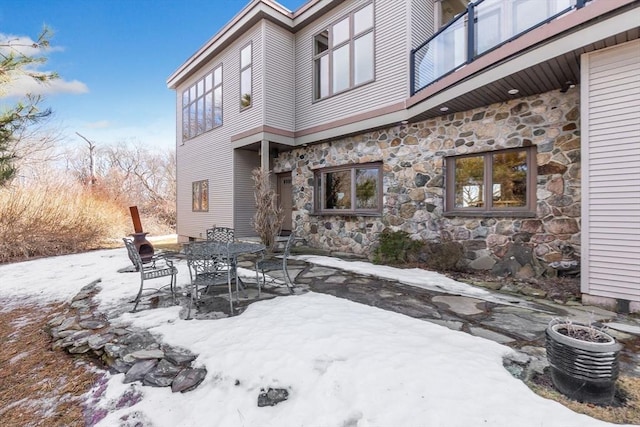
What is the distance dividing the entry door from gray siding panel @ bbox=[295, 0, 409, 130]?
174 cm

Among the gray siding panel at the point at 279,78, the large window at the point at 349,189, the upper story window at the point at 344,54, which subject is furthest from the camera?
the gray siding panel at the point at 279,78

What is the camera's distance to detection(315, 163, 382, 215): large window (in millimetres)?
7215

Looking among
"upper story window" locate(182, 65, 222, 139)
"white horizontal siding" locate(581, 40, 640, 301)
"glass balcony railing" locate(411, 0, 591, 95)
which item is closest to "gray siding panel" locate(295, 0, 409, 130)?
"glass balcony railing" locate(411, 0, 591, 95)

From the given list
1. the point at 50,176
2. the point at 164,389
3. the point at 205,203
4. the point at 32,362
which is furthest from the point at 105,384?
the point at 50,176

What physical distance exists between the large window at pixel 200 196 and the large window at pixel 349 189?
435 centimetres

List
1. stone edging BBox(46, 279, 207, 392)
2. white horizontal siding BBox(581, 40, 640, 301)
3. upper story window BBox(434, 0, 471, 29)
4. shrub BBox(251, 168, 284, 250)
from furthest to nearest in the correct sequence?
shrub BBox(251, 168, 284, 250) < upper story window BBox(434, 0, 471, 29) < white horizontal siding BBox(581, 40, 640, 301) < stone edging BBox(46, 279, 207, 392)

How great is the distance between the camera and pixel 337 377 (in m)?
2.19

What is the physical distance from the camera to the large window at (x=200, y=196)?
1031cm

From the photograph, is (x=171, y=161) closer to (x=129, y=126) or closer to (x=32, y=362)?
(x=129, y=126)

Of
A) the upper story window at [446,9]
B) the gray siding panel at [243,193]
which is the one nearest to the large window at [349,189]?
the gray siding panel at [243,193]

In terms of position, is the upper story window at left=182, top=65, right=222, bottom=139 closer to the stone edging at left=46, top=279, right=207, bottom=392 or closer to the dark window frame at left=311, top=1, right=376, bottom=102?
the dark window frame at left=311, top=1, right=376, bottom=102

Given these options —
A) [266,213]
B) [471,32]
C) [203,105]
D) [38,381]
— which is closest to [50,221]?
[203,105]

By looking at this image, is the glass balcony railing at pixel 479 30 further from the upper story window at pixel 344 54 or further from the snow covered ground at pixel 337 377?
the snow covered ground at pixel 337 377

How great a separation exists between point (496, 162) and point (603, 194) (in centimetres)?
200
